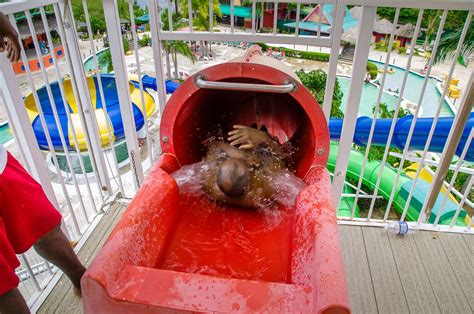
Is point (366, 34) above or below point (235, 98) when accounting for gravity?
above

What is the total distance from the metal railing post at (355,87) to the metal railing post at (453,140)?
1.42 feet

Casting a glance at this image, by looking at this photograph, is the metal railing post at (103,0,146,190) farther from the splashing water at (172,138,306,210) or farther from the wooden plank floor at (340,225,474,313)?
the wooden plank floor at (340,225,474,313)

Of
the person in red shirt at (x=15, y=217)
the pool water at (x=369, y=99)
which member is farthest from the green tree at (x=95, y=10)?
the pool water at (x=369, y=99)

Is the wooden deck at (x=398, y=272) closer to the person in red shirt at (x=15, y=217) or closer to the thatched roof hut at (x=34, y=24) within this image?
the person in red shirt at (x=15, y=217)

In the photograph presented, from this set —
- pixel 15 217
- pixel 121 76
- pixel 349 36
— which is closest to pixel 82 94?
pixel 121 76

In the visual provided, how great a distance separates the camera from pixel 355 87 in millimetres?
1497

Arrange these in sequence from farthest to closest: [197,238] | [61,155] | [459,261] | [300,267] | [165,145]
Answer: [61,155] → [459,261] → [165,145] → [197,238] → [300,267]

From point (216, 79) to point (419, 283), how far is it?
1.26 metres

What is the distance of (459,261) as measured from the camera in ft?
5.41

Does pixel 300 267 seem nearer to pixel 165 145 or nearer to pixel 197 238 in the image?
pixel 197 238

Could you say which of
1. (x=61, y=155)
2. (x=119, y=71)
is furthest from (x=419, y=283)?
(x=61, y=155)

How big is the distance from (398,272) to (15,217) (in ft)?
5.14

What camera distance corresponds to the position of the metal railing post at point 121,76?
1.53 meters

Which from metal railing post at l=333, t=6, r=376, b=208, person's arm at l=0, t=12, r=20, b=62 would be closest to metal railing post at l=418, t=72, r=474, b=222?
metal railing post at l=333, t=6, r=376, b=208
